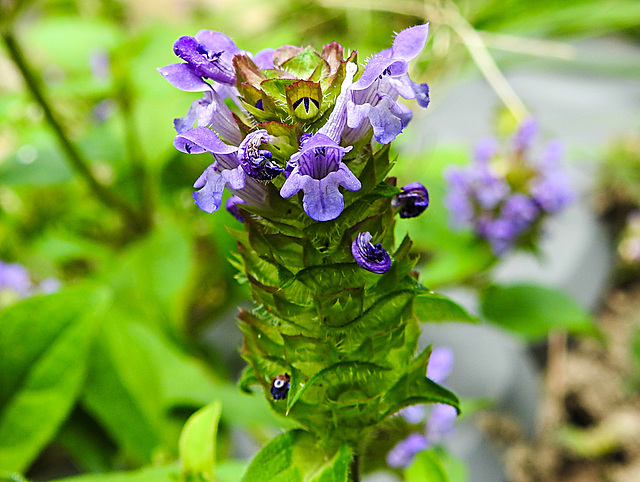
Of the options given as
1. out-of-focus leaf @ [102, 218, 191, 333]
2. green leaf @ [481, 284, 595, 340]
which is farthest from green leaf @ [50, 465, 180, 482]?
green leaf @ [481, 284, 595, 340]

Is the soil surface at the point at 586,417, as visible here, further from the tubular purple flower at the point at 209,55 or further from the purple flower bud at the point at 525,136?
the tubular purple flower at the point at 209,55

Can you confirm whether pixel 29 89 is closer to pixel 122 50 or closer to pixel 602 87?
pixel 122 50

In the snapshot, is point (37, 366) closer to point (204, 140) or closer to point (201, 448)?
point (201, 448)

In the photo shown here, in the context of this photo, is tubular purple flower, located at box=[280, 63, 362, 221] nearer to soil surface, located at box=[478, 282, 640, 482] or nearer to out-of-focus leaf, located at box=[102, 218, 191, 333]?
out-of-focus leaf, located at box=[102, 218, 191, 333]

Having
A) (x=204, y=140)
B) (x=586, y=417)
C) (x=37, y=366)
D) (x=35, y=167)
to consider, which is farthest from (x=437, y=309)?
(x=586, y=417)

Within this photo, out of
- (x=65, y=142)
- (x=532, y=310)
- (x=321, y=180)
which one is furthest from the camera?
(x=532, y=310)

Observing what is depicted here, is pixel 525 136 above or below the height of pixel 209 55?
above
